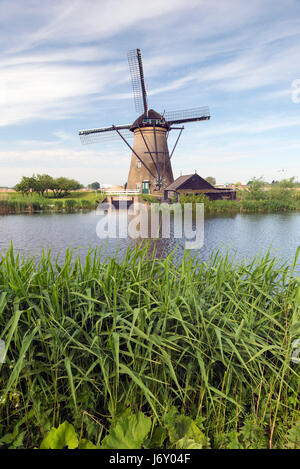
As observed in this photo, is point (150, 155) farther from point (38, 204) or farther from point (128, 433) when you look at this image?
point (128, 433)

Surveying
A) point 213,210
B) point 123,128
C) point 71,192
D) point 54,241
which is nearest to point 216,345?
point 54,241

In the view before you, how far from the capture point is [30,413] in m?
1.92

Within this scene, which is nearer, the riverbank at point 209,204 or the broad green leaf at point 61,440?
the broad green leaf at point 61,440

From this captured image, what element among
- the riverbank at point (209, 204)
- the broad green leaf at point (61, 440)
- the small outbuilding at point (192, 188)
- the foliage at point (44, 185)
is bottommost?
the broad green leaf at point (61, 440)

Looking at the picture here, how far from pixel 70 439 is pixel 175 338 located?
871 millimetres

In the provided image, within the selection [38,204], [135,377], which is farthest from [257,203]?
[135,377]

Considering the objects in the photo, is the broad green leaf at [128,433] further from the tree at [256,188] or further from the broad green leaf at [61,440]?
the tree at [256,188]

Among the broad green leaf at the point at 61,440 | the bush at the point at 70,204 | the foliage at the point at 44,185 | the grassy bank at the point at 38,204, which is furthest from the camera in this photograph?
the foliage at the point at 44,185

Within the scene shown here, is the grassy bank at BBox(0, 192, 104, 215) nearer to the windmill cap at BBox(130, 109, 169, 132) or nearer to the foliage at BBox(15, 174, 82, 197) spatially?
the windmill cap at BBox(130, 109, 169, 132)

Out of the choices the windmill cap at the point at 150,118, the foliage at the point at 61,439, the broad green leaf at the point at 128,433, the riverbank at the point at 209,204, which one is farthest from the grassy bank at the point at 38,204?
the broad green leaf at the point at 128,433

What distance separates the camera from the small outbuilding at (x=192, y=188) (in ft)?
102

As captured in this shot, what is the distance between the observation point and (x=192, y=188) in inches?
1258

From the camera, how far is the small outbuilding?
3122cm

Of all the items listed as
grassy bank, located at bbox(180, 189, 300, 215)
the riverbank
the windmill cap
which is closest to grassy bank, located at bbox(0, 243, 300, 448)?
the riverbank
